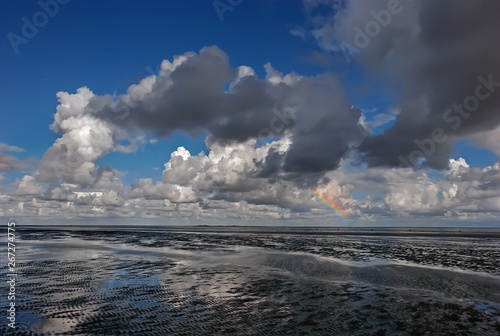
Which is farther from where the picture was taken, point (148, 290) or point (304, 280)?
point (304, 280)

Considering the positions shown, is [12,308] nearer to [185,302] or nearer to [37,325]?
[37,325]

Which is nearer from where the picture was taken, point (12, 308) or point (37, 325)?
point (37, 325)


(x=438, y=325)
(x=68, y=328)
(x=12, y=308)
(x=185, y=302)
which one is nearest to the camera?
(x=68, y=328)

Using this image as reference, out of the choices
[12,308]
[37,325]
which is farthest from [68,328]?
[12,308]

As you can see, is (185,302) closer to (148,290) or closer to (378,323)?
Result: (148,290)

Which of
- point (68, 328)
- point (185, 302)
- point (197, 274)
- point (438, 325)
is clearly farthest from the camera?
point (197, 274)

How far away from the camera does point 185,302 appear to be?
599 inches

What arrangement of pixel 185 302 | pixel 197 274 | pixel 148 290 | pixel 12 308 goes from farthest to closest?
pixel 197 274 → pixel 148 290 → pixel 185 302 → pixel 12 308

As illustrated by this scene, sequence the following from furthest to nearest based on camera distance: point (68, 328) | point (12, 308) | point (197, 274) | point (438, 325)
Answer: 1. point (197, 274)
2. point (12, 308)
3. point (438, 325)
4. point (68, 328)

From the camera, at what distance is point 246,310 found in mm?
14070

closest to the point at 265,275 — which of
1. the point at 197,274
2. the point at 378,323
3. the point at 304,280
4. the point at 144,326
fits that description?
the point at 304,280

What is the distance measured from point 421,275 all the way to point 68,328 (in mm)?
24594

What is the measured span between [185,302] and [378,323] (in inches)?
354

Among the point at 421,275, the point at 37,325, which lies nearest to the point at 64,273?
the point at 37,325
